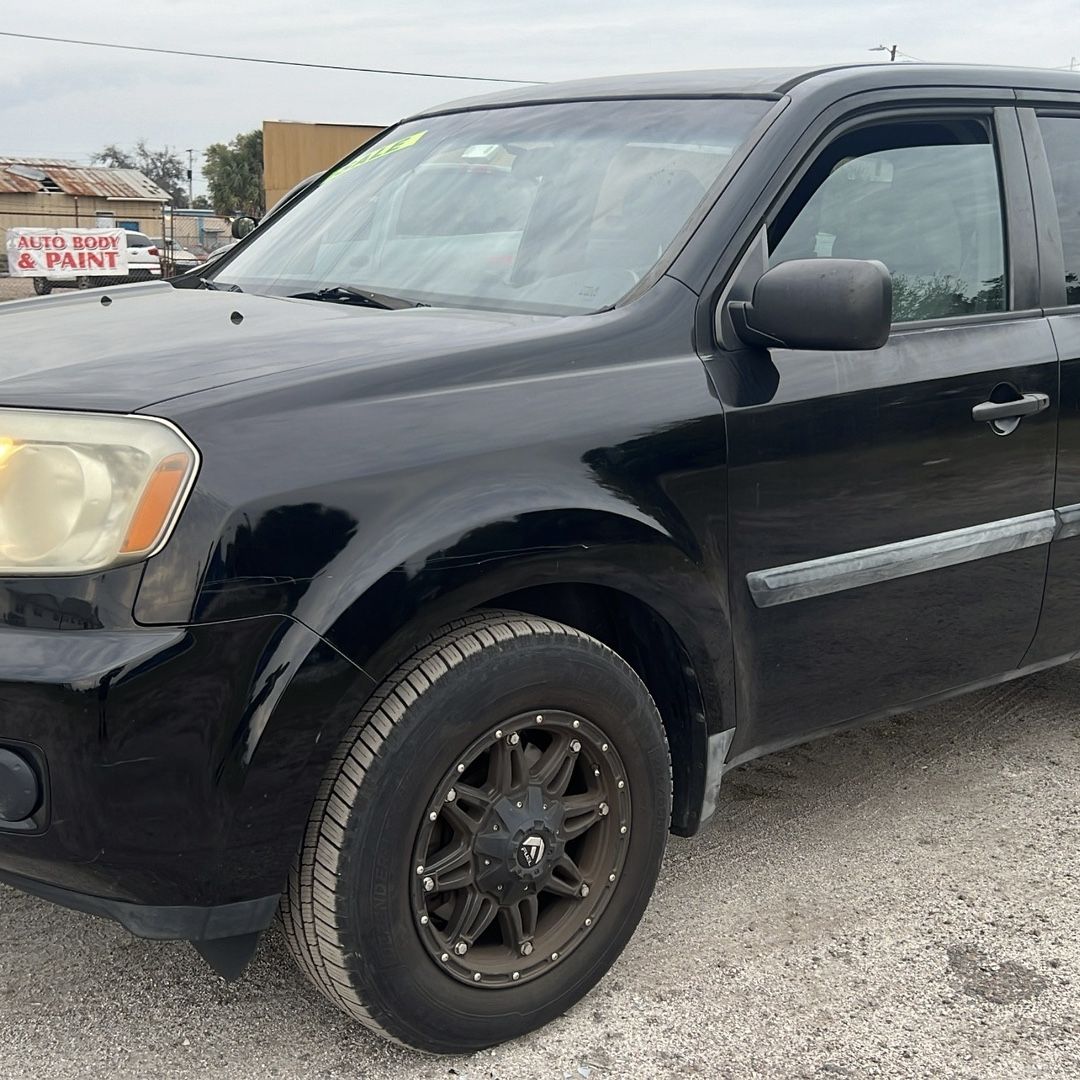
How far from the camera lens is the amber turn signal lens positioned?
1915 millimetres

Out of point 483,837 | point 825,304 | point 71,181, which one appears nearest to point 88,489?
point 483,837

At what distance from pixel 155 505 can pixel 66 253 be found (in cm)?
2028

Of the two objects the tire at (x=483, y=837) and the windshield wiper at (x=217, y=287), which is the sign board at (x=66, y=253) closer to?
the windshield wiper at (x=217, y=287)

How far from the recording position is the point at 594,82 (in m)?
3.33

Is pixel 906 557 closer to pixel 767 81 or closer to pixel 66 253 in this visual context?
pixel 767 81

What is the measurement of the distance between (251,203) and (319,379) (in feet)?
275

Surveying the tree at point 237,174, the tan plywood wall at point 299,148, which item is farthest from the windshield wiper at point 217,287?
the tree at point 237,174

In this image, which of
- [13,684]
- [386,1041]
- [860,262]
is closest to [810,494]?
Result: [860,262]

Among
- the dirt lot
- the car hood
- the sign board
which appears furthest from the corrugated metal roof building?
the car hood

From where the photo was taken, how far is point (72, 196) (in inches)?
1371

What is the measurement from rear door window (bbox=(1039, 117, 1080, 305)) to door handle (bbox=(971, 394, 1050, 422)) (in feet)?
1.17

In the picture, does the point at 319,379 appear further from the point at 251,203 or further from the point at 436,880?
the point at 251,203

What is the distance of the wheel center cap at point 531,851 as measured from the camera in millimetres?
2289

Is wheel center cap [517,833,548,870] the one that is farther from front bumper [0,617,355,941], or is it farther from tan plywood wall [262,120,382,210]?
tan plywood wall [262,120,382,210]
